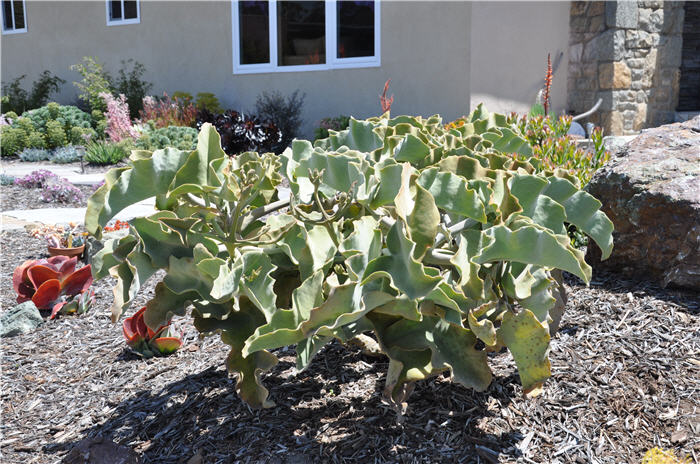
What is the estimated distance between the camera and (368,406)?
2.01m

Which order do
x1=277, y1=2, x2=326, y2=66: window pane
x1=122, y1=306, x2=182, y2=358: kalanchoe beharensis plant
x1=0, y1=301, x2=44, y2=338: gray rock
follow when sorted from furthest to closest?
x1=277, y1=2, x2=326, y2=66: window pane, x1=0, y1=301, x2=44, y2=338: gray rock, x1=122, y1=306, x2=182, y2=358: kalanchoe beharensis plant

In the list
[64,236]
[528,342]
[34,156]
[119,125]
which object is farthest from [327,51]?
[528,342]

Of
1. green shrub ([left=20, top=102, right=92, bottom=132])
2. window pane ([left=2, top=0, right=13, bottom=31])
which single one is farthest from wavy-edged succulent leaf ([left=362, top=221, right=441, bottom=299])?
window pane ([left=2, top=0, right=13, bottom=31])

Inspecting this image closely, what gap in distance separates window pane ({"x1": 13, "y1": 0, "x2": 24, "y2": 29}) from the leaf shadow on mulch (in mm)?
15448

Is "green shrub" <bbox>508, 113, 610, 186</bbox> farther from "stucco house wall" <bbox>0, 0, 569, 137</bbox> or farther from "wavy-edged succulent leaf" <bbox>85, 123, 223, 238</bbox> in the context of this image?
"stucco house wall" <bbox>0, 0, 569, 137</bbox>

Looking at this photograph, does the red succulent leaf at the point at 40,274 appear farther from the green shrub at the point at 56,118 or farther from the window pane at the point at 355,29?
the green shrub at the point at 56,118

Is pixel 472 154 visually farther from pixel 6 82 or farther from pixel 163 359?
pixel 6 82

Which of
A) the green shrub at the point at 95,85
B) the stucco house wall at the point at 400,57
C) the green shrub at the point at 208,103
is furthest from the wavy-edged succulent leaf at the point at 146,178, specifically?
the green shrub at the point at 95,85

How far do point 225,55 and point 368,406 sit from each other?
981 cm

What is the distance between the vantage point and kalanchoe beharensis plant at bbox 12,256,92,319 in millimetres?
3035

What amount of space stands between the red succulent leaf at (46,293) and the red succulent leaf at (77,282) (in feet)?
0.16

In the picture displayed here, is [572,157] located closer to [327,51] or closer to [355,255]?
[355,255]

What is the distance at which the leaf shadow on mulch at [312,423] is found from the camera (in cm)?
182

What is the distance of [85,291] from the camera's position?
310cm
